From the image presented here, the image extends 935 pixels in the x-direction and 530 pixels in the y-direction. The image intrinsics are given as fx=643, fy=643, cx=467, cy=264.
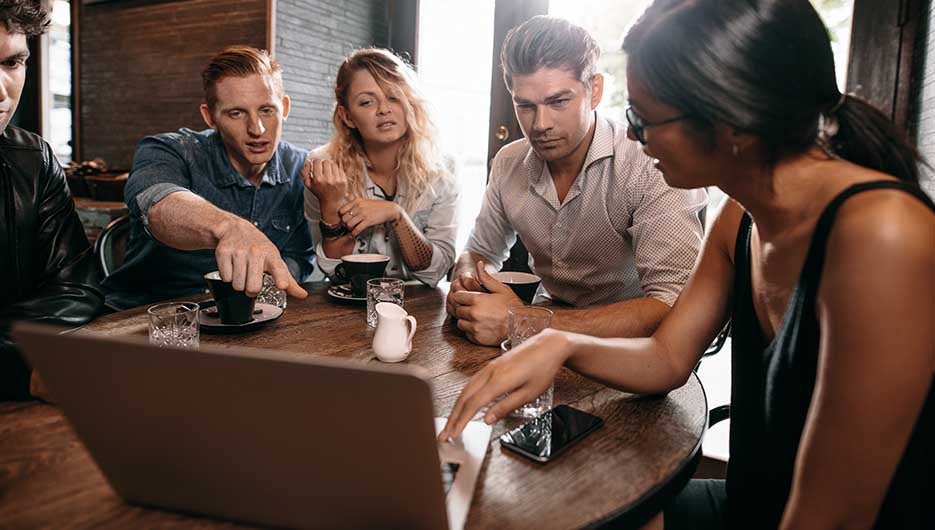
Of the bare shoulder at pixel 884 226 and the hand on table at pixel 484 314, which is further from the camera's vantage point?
the hand on table at pixel 484 314

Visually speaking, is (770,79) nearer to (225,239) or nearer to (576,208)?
(225,239)

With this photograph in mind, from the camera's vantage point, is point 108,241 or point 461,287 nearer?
point 461,287

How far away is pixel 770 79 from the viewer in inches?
33.1

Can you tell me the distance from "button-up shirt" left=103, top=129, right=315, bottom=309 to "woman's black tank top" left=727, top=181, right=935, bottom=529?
5.30ft

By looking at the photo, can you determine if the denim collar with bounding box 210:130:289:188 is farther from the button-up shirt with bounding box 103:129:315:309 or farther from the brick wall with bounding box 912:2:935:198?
the brick wall with bounding box 912:2:935:198

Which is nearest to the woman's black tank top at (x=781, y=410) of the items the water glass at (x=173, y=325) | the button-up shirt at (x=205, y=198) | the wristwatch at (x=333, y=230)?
the water glass at (x=173, y=325)

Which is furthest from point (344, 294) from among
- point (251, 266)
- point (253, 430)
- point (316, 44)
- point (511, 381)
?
point (316, 44)

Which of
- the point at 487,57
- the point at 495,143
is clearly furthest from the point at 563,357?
the point at 487,57

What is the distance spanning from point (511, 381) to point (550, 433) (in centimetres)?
10

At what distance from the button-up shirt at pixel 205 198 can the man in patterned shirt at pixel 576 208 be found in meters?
0.71

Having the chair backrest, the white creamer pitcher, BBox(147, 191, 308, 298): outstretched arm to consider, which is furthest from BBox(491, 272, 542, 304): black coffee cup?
the chair backrest

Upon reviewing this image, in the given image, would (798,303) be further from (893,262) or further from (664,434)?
(664,434)

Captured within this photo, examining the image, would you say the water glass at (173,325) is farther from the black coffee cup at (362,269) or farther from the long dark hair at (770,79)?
the long dark hair at (770,79)

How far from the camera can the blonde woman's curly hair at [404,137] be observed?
236 centimetres
